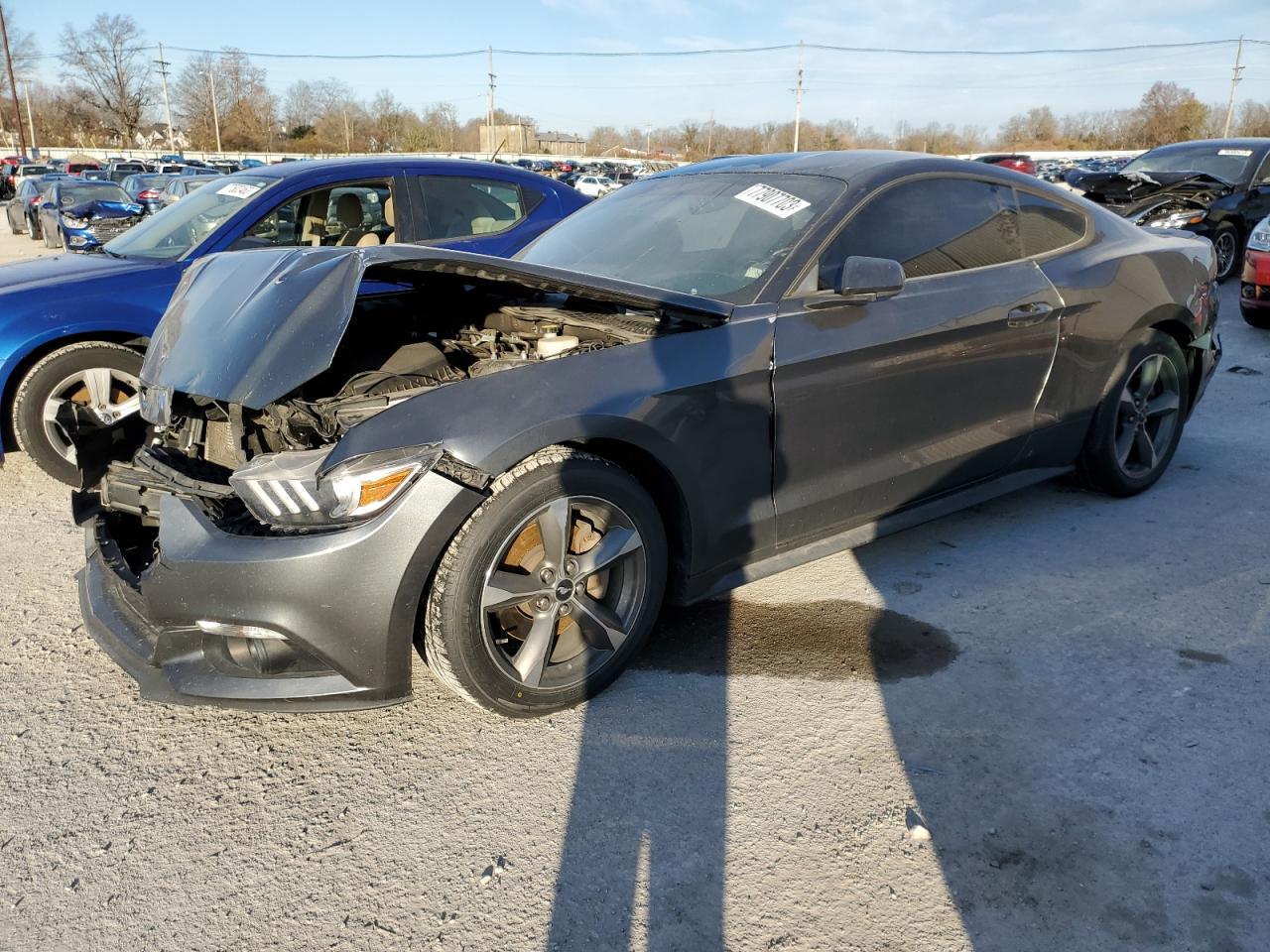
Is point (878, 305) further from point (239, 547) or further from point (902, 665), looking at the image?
point (239, 547)

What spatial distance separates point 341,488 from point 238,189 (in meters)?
4.05

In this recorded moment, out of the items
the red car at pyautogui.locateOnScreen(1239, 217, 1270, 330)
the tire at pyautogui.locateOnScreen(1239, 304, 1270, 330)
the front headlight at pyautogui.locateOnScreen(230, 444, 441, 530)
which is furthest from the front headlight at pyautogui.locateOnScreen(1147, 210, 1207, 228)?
the front headlight at pyautogui.locateOnScreen(230, 444, 441, 530)

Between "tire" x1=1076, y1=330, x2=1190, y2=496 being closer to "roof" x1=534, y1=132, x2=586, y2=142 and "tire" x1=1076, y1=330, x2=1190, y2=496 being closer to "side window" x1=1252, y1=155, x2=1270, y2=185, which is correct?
"side window" x1=1252, y1=155, x2=1270, y2=185

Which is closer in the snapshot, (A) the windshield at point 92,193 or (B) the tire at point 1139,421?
(B) the tire at point 1139,421

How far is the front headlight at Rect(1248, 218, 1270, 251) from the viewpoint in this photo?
25.9 feet

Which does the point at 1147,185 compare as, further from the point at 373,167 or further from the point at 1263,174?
the point at 373,167

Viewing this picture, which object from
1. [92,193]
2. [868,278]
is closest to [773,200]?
[868,278]

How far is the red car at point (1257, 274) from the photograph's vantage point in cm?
789

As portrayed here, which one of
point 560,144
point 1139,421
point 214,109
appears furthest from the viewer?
point 560,144

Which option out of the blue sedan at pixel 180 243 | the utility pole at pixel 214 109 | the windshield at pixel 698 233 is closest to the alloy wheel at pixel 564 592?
the windshield at pixel 698 233

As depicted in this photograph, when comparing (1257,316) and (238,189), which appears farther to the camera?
(1257,316)

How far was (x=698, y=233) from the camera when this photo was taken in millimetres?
3570

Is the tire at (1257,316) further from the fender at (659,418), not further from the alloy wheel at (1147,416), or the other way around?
the fender at (659,418)

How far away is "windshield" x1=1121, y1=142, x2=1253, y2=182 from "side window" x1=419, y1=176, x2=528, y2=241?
895 cm
